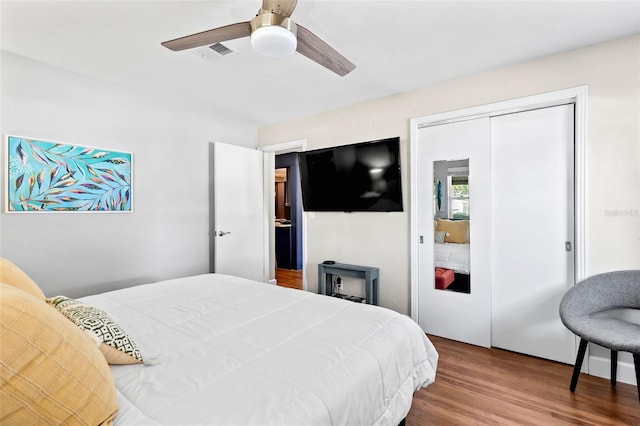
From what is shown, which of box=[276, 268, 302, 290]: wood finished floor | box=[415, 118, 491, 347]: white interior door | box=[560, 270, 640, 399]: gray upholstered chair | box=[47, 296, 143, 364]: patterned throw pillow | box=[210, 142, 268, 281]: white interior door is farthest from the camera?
box=[276, 268, 302, 290]: wood finished floor

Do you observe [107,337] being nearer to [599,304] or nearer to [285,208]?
[599,304]

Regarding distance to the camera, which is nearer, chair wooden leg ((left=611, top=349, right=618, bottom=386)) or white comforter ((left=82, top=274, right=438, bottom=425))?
white comforter ((left=82, top=274, right=438, bottom=425))

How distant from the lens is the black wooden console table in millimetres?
3293

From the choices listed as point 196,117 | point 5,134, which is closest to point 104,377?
point 5,134

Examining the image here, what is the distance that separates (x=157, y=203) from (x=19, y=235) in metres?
1.10

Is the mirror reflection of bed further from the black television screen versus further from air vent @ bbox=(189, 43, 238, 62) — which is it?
air vent @ bbox=(189, 43, 238, 62)

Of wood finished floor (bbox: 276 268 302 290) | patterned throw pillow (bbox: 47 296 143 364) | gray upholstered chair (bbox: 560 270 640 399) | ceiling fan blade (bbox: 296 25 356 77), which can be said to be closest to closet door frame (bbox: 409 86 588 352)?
gray upholstered chair (bbox: 560 270 640 399)

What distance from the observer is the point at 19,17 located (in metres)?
1.97

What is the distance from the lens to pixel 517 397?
205 cm

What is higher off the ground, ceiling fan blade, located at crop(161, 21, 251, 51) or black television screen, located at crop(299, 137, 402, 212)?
ceiling fan blade, located at crop(161, 21, 251, 51)

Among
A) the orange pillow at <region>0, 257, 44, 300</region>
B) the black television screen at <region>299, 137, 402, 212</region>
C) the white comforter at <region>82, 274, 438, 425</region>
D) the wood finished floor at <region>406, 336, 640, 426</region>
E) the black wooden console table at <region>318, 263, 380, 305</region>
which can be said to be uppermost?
the black television screen at <region>299, 137, 402, 212</region>

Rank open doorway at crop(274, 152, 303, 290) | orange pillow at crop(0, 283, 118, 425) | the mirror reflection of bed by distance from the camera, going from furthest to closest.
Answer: open doorway at crop(274, 152, 303, 290) < the mirror reflection of bed < orange pillow at crop(0, 283, 118, 425)

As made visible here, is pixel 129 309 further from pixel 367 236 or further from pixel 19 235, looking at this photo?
pixel 367 236

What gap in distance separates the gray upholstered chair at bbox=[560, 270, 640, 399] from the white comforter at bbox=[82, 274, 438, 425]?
1.10 meters
